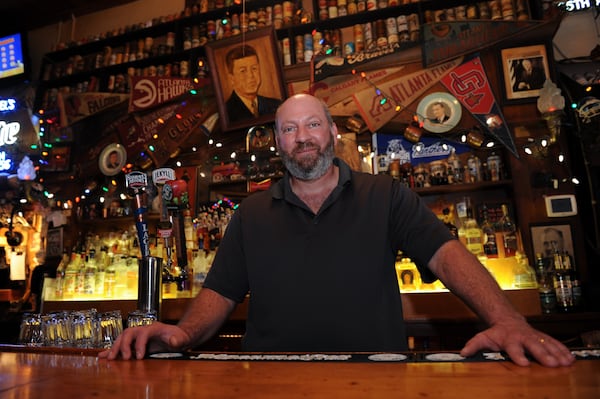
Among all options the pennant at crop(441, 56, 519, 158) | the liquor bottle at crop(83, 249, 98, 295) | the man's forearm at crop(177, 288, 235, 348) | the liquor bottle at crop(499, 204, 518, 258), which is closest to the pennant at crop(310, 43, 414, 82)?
the pennant at crop(441, 56, 519, 158)

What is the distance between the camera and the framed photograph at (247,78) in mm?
3523

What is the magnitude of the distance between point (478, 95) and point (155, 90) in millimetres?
2652

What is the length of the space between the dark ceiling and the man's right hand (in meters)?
4.58

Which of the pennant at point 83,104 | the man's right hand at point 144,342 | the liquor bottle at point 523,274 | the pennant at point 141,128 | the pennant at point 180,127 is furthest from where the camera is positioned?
the pennant at point 83,104

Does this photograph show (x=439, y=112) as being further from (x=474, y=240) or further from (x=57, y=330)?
(x=57, y=330)

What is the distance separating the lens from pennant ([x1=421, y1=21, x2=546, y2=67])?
309 cm

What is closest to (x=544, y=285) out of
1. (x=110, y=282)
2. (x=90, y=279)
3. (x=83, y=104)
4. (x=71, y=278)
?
(x=110, y=282)

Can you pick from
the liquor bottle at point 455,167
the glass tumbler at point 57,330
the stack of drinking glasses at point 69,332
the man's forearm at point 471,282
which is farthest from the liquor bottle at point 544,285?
the glass tumbler at point 57,330

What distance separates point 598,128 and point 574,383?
2.76 m

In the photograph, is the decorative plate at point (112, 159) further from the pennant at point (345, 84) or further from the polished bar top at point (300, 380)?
the polished bar top at point (300, 380)

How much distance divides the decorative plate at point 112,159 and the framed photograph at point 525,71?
10.4 ft

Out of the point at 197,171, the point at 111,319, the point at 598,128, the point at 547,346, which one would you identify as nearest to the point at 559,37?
the point at 598,128

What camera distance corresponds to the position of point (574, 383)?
0.66m

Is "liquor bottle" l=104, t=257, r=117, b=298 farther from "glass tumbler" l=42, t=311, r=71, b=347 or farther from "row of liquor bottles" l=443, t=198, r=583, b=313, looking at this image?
"row of liquor bottles" l=443, t=198, r=583, b=313
